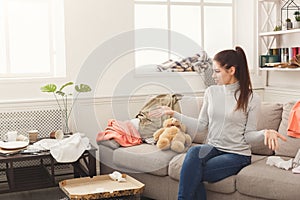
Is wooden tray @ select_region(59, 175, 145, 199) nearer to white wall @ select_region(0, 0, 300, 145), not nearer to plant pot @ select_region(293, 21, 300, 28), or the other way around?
white wall @ select_region(0, 0, 300, 145)

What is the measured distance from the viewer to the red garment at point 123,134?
3.73 m

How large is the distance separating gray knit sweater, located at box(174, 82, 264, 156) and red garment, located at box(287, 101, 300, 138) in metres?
0.41

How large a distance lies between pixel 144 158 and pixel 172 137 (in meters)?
0.27

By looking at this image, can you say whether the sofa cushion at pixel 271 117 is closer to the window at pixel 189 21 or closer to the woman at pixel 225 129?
the woman at pixel 225 129

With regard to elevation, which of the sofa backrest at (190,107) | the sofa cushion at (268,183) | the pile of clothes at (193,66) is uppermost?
the pile of clothes at (193,66)

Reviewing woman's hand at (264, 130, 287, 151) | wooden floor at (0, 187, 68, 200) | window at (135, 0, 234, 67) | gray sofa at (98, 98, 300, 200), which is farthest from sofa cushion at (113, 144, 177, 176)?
window at (135, 0, 234, 67)

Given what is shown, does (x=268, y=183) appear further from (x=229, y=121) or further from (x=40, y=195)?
(x=40, y=195)

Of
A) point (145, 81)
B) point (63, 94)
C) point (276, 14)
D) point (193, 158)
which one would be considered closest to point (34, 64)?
point (63, 94)

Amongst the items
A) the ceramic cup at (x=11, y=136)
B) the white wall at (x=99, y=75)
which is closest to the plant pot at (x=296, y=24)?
the white wall at (x=99, y=75)

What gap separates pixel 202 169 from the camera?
2930mm

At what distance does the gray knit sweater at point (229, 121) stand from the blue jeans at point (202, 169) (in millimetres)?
79

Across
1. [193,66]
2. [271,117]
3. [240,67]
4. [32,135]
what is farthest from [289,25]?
[32,135]

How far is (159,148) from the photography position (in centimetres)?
348

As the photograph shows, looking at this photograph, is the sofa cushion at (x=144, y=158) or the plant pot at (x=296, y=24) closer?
the sofa cushion at (x=144, y=158)
